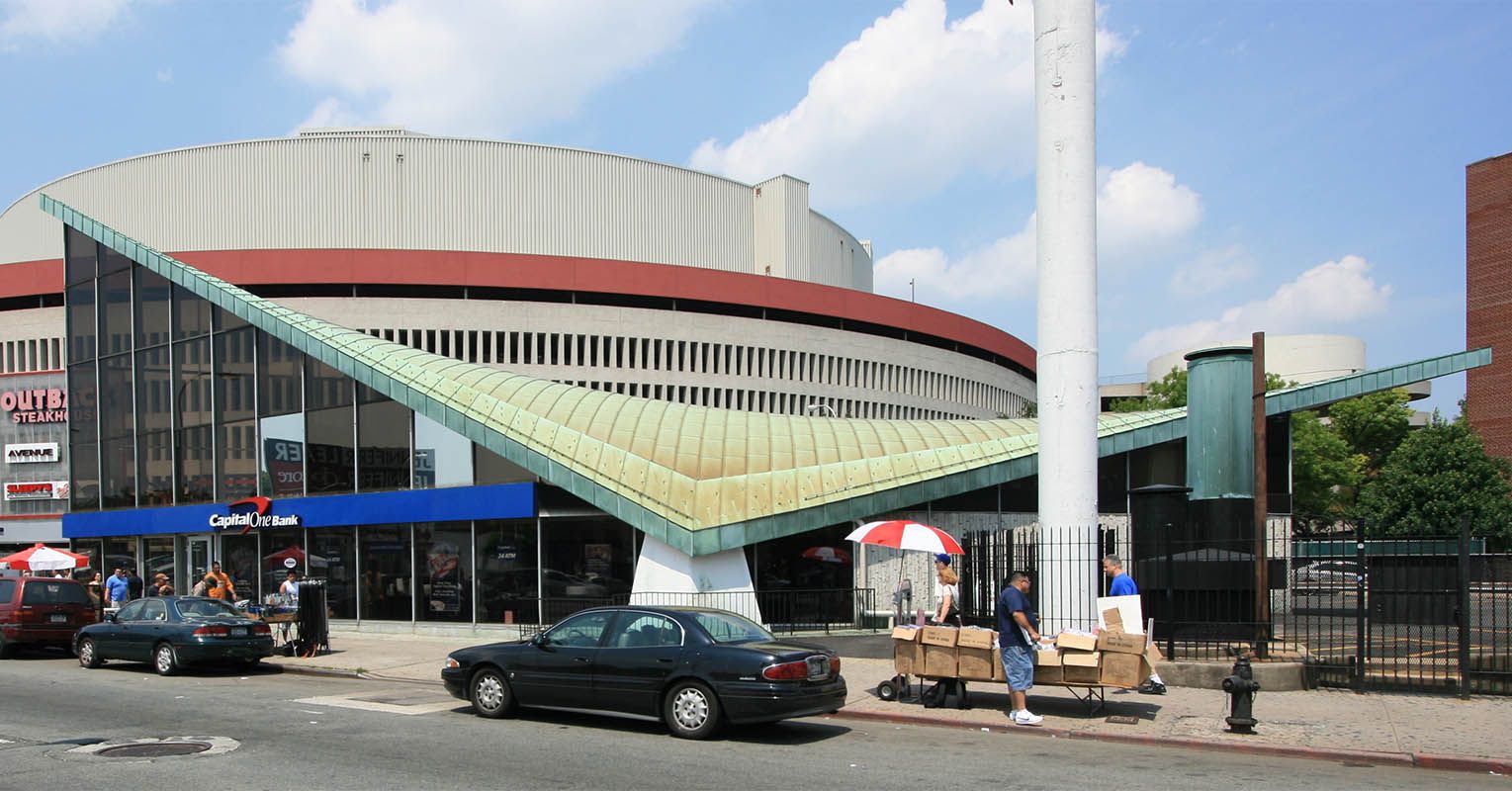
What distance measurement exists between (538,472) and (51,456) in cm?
5005

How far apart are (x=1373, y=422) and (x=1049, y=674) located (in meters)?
68.9

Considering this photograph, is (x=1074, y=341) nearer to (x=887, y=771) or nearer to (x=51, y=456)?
(x=887, y=771)

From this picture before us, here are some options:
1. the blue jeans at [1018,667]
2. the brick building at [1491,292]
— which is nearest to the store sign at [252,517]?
the blue jeans at [1018,667]

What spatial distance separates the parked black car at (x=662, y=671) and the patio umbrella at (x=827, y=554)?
11025 millimetres

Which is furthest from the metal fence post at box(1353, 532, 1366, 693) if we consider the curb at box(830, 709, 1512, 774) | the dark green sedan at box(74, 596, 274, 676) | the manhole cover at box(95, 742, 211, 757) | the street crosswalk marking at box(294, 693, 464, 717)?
the dark green sedan at box(74, 596, 274, 676)

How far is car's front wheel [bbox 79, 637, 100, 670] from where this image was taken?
20578 millimetres

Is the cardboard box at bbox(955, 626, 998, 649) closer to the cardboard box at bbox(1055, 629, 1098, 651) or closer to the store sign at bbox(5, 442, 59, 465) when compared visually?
the cardboard box at bbox(1055, 629, 1098, 651)

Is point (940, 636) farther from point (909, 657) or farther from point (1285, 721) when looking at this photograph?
point (1285, 721)

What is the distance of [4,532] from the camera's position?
62.5 meters

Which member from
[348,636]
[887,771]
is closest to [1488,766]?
[887,771]

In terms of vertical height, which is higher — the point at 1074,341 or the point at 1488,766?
the point at 1074,341

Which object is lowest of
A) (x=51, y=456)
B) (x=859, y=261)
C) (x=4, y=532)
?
(x=4, y=532)

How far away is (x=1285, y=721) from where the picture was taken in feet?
43.0

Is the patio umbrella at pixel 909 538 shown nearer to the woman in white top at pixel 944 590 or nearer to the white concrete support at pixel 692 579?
the woman in white top at pixel 944 590
